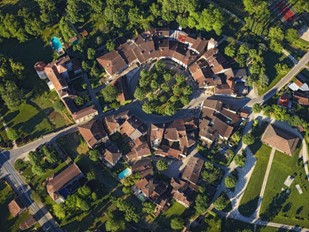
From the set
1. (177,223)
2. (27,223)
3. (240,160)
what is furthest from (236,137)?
(27,223)

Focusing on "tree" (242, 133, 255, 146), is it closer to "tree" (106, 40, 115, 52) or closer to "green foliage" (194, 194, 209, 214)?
"green foliage" (194, 194, 209, 214)

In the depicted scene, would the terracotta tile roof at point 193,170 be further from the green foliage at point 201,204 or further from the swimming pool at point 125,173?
the swimming pool at point 125,173

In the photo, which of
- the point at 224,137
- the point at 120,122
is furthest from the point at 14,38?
the point at 224,137

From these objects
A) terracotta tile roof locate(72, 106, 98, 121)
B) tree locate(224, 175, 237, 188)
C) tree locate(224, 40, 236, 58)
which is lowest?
tree locate(224, 175, 237, 188)

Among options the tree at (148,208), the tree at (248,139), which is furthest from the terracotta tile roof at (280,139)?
the tree at (148,208)

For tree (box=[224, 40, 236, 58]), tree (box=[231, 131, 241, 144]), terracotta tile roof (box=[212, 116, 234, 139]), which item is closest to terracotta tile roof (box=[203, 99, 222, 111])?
terracotta tile roof (box=[212, 116, 234, 139])

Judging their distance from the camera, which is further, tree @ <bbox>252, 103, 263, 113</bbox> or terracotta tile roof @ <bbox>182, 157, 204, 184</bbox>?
tree @ <bbox>252, 103, 263, 113</bbox>

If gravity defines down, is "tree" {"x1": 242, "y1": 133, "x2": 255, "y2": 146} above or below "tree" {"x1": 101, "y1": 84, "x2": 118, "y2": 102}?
below

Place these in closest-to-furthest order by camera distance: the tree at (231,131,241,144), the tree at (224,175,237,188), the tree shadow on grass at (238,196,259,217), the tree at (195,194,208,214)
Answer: the tree at (195,194,208,214) < the tree at (224,175,237,188) < the tree shadow on grass at (238,196,259,217) < the tree at (231,131,241,144)
